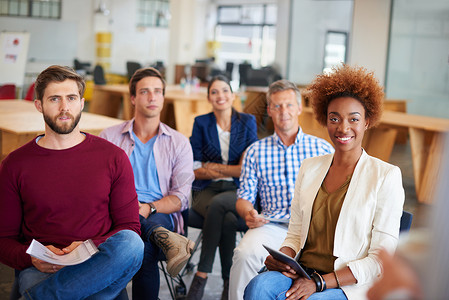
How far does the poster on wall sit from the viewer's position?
28.2 feet

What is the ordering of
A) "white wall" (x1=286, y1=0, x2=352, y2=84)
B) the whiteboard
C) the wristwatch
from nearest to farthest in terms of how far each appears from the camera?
the wristwatch → the whiteboard → "white wall" (x1=286, y1=0, x2=352, y2=84)

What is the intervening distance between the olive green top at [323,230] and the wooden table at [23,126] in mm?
2306

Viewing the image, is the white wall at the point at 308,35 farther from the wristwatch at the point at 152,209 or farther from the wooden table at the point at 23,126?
the wristwatch at the point at 152,209

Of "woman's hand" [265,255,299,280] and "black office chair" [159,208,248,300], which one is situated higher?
"woman's hand" [265,255,299,280]

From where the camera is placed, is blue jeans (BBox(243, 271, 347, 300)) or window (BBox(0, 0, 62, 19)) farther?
window (BBox(0, 0, 62, 19))

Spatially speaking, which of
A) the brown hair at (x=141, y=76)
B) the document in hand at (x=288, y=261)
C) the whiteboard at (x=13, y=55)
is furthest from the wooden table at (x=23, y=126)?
the whiteboard at (x=13, y=55)

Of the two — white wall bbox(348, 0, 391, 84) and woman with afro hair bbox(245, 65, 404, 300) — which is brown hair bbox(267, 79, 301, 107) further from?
white wall bbox(348, 0, 391, 84)

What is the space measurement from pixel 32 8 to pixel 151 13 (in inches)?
166

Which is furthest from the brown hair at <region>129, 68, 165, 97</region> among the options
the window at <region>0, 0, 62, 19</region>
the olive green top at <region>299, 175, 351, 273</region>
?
the window at <region>0, 0, 62, 19</region>

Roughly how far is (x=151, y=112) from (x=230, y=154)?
70cm

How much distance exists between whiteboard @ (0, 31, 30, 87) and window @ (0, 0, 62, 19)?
768 centimetres

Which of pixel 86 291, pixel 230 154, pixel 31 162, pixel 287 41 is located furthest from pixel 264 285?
pixel 287 41

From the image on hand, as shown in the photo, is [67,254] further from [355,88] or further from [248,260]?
[355,88]

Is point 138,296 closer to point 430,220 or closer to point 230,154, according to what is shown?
point 230,154
